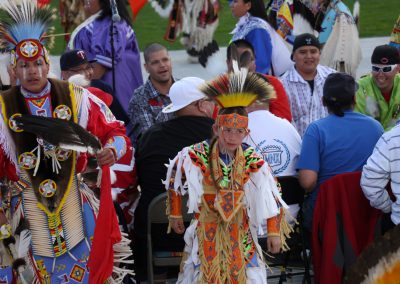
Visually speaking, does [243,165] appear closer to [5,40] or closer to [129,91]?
[5,40]

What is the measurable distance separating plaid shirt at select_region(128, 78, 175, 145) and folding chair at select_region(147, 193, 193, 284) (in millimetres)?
1436

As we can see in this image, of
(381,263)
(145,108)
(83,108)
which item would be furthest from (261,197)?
(145,108)

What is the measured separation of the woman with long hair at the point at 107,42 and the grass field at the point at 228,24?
305 inches

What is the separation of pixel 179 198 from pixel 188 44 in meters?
8.79

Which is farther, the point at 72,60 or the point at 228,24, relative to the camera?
the point at 228,24

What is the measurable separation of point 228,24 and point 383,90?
37.9ft

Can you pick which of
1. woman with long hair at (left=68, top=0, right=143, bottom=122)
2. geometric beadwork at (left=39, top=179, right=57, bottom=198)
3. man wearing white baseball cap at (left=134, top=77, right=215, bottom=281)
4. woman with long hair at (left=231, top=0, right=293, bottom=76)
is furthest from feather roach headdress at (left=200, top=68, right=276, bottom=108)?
woman with long hair at (left=231, top=0, right=293, bottom=76)

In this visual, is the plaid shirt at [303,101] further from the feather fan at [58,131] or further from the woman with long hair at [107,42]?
the feather fan at [58,131]

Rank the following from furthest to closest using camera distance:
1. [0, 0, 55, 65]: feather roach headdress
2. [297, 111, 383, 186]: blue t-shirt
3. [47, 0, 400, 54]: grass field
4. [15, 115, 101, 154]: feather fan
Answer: [47, 0, 400, 54]: grass field
[297, 111, 383, 186]: blue t-shirt
[0, 0, 55, 65]: feather roach headdress
[15, 115, 101, 154]: feather fan

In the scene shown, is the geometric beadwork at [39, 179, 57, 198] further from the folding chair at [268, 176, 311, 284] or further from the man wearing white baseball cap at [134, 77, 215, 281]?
the folding chair at [268, 176, 311, 284]

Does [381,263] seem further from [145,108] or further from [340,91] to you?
[145,108]

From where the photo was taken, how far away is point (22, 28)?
3.84m

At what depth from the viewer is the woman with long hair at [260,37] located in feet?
22.4

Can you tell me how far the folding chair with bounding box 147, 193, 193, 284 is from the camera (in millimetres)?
4160
